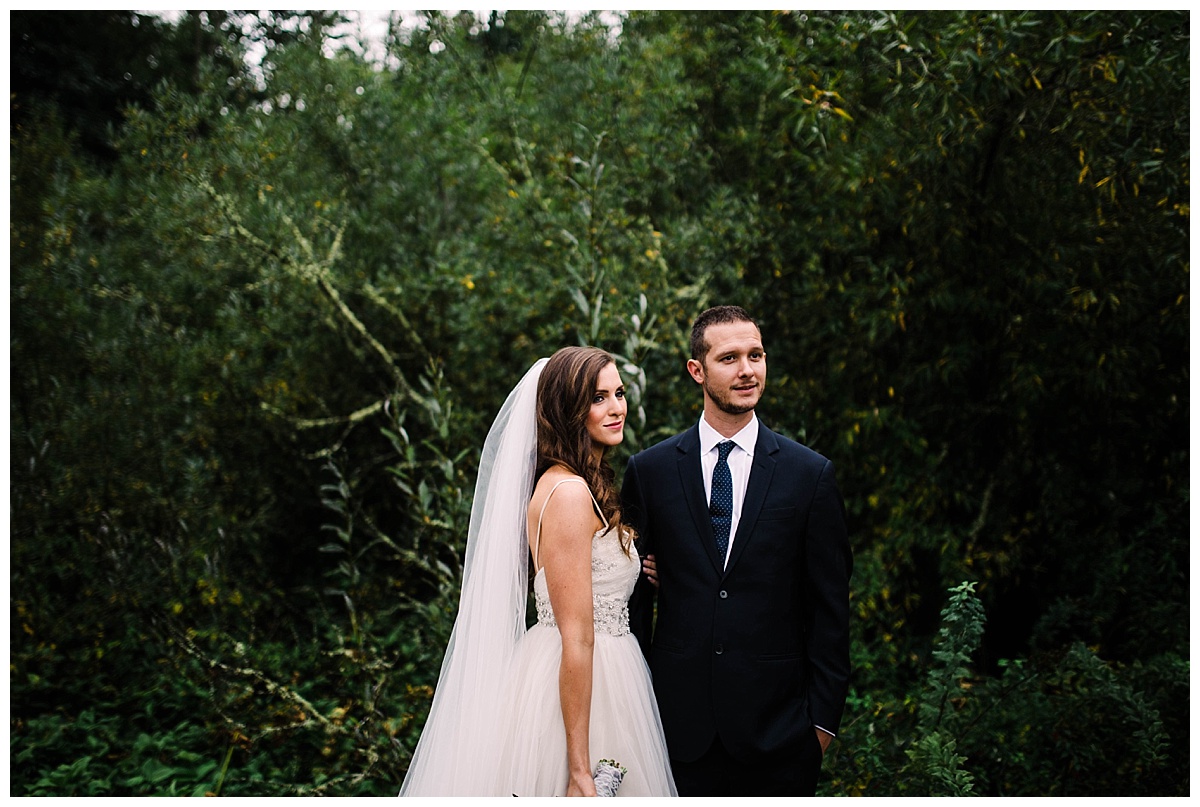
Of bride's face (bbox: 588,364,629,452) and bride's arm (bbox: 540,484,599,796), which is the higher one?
bride's face (bbox: 588,364,629,452)

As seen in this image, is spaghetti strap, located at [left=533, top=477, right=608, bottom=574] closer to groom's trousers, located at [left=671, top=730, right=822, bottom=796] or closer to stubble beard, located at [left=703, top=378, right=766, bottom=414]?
stubble beard, located at [left=703, top=378, right=766, bottom=414]

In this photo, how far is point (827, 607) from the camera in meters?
2.33

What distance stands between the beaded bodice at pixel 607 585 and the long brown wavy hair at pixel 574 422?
0.03m

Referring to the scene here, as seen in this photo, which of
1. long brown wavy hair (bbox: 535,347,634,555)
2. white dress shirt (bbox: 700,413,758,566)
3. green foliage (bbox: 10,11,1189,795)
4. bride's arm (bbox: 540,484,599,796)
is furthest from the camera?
green foliage (bbox: 10,11,1189,795)

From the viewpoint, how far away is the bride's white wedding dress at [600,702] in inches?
86.6

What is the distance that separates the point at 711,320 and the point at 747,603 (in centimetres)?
74

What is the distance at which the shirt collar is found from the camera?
2.44 metres

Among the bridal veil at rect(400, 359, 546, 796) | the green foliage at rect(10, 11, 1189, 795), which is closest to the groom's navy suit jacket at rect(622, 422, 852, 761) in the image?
the bridal veil at rect(400, 359, 546, 796)

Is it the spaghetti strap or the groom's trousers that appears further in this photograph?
the groom's trousers

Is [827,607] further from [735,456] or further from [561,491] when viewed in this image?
[561,491]

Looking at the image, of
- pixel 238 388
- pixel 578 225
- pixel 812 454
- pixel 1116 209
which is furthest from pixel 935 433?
pixel 238 388

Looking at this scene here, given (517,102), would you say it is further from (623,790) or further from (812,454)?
(623,790)

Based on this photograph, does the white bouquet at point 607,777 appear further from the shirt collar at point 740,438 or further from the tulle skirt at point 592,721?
the shirt collar at point 740,438

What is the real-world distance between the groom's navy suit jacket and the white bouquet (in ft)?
0.68
